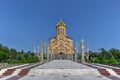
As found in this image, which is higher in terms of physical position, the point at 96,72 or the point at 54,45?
the point at 54,45

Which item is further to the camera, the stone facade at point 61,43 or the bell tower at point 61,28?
the bell tower at point 61,28

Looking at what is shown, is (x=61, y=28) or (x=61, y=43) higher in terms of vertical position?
(x=61, y=28)

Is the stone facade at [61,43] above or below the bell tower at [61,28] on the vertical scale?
below

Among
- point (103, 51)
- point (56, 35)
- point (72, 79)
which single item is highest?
point (56, 35)

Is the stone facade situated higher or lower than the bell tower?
lower

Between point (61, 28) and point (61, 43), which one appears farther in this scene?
point (61, 28)

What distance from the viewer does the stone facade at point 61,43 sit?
71.7 meters

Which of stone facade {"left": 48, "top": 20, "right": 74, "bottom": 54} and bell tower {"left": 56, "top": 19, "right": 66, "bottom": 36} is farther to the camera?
bell tower {"left": 56, "top": 19, "right": 66, "bottom": 36}

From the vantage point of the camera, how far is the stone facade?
71688 millimetres

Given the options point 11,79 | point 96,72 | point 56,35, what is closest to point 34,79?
point 11,79

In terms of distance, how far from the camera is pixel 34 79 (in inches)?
415

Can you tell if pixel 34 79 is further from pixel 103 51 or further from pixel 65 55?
pixel 65 55

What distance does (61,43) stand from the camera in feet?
237

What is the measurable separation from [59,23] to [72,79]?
67.3m
